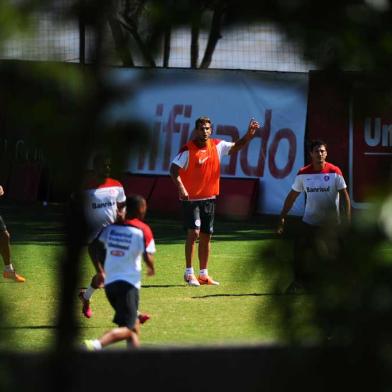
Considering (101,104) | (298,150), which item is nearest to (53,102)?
(101,104)

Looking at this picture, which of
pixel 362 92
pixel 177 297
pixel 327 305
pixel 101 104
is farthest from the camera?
pixel 177 297

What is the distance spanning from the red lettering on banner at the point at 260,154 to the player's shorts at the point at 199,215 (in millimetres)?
9156

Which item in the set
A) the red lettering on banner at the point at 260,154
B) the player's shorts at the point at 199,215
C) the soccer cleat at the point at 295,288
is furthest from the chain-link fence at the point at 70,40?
the red lettering on banner at the point at 260,154

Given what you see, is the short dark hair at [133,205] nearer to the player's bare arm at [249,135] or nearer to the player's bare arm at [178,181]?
the player's bare arm at [178,181]

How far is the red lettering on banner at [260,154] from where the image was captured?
23472mm

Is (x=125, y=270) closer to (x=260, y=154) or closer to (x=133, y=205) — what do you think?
(x=133, y=205)

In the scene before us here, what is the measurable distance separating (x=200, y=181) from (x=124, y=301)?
19.7ft

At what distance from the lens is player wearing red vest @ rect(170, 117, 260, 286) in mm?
14055

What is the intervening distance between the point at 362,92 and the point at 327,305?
52cm

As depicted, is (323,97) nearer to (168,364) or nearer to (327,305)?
(327,305)

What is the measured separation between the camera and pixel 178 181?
1391cm

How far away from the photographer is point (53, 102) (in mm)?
2311

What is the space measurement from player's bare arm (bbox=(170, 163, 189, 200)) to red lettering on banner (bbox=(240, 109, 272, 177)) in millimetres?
9317

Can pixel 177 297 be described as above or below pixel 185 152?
below
